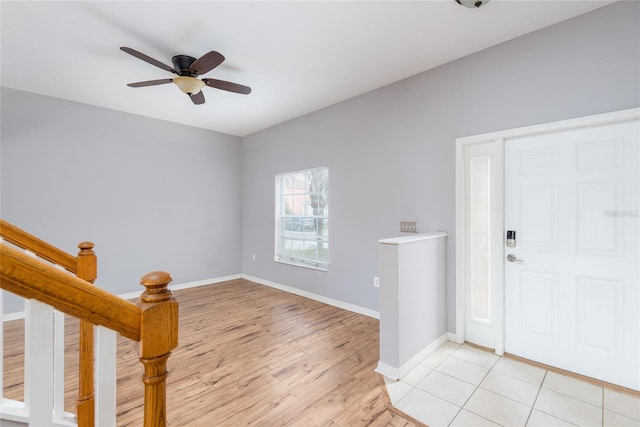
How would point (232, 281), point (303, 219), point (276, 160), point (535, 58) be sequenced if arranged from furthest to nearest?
point (232, 281) → point (276, 160) → point (303, 219) → point (535, 58)

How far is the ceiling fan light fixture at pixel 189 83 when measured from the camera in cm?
262

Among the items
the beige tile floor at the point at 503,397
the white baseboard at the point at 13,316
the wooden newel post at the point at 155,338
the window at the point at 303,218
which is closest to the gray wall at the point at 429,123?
the window at the point at 303,218

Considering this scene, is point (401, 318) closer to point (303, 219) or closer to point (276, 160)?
point (303, 219)

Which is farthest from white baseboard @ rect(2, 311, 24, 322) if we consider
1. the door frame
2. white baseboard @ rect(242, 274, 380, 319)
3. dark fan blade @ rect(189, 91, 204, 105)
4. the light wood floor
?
the door frame

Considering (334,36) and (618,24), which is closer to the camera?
(618,24)

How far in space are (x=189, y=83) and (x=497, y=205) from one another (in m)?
3.13

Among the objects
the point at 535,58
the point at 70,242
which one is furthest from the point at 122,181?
the point at 535,58

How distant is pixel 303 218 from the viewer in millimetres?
4609

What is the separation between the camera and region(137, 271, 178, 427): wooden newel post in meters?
0.79

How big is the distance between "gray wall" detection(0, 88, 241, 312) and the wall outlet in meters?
3.55

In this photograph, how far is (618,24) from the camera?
2051 millimetres

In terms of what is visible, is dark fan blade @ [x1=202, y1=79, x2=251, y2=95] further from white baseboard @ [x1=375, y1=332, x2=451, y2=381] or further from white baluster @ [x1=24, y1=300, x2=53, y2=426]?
white baseboard @ [x1=375, y1=332, x2=451, y2=381]

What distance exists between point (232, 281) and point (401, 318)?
154 inches

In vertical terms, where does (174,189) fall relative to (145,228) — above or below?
above
